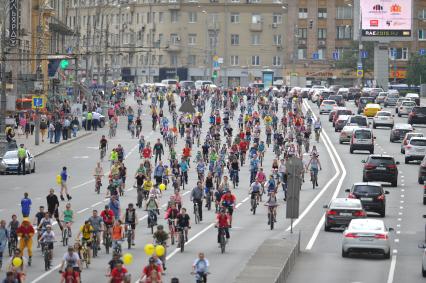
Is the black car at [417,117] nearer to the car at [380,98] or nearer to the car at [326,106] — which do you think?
the car at [326,106]

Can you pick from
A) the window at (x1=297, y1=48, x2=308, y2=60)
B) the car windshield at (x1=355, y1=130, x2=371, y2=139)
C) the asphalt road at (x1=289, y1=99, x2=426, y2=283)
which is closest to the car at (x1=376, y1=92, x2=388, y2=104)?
the car windshield at (x1=355, y1=130, x2=371, y2=139)

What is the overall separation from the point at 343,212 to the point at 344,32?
139 meters

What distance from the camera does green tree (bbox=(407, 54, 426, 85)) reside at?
155000 millimetres

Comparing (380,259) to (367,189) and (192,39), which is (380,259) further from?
(192,39)

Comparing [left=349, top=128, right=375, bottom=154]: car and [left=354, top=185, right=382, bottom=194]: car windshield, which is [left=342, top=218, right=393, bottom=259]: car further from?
[left=349, top=128, right=375, bottom=154]: car

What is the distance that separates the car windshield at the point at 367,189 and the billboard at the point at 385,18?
98.3 m

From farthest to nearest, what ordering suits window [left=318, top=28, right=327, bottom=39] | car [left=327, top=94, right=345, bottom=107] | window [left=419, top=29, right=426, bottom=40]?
window [left=318, top=28, right=327, bottom=39] < window [left=419, top=29, right=426, bottom=40] < car [left=327, top=94, right=345, bottom=107]

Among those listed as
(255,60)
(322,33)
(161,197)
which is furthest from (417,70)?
(161,197)

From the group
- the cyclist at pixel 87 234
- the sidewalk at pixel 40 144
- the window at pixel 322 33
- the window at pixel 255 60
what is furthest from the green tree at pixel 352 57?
the cyclist at pixel 87 234

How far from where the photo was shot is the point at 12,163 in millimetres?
61625

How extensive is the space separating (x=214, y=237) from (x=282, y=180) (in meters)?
12.9

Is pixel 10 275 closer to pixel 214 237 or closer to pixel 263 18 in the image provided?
pixel 214 237

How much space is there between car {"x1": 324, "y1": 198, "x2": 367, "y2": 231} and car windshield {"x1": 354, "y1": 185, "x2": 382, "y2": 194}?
3.83 meters

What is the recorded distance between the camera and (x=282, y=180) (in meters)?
53.0
